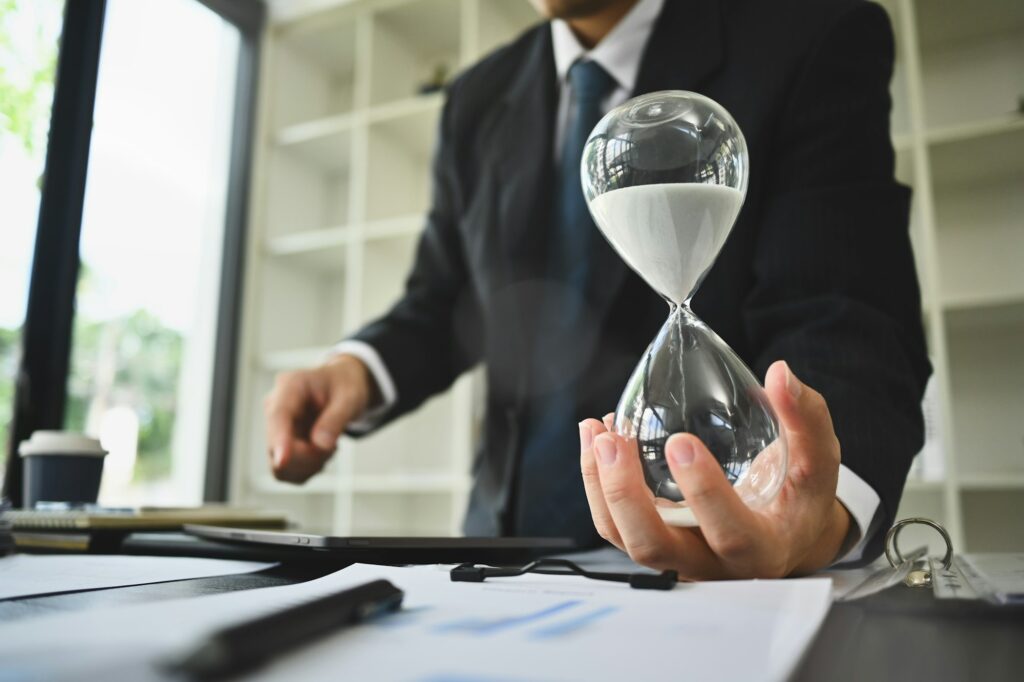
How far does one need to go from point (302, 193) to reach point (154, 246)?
0.64m

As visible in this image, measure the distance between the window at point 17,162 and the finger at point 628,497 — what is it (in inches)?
80.2

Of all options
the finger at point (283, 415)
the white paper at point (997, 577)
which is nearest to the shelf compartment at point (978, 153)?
the white paper at point (997, 577)

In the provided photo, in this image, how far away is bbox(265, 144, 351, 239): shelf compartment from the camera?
2.84 meters

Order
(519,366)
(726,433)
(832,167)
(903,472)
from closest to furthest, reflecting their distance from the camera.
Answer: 1. (726,433)
2. (903,472)
3. (832,167)
4. (519,366)

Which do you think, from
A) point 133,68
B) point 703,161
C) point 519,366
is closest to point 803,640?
point 703,161

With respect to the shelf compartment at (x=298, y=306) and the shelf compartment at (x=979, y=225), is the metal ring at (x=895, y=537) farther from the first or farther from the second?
the shelf compartment at (x=298, y=306)

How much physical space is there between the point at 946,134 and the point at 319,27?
6.91 ft

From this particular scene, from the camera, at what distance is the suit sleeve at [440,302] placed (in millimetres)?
1268

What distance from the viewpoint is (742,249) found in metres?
0.90

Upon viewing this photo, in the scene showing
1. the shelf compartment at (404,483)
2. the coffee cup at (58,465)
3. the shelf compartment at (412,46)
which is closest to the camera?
the coffee cup at (58,465)

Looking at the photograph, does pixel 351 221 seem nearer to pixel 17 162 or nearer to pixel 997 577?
pixel 17 162

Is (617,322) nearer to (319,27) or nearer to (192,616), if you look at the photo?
(192,616)

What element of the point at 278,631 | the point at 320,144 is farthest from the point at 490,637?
the point at 320,144

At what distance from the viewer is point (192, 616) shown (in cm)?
26
